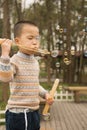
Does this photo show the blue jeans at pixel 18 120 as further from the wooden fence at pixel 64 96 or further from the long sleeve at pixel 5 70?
the wooden fence at pixel 64 96

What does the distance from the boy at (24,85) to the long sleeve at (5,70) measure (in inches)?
6.5

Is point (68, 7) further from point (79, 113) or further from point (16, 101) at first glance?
point (16, 101)

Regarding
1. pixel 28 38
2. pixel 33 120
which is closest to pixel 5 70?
pixel 28 38

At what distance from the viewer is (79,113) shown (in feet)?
40.4

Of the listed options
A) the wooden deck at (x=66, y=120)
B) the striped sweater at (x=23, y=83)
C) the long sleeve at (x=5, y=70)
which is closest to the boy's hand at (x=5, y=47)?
the long sleeve at (x=5, y=70)

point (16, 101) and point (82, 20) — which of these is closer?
point (16, 101)

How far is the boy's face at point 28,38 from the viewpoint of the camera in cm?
355

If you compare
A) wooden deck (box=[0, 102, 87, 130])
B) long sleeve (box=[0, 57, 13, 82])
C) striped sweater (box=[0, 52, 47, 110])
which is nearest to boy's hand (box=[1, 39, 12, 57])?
long sleeve (box=[0, 57, 13, 82])

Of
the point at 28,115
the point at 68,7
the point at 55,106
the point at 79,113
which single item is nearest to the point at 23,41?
the point at 28,115

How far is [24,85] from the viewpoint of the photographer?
3562 mm

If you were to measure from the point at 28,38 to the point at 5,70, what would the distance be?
471mm

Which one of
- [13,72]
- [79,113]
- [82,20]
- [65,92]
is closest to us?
[13,72]

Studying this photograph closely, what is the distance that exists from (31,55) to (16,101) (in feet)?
1.40

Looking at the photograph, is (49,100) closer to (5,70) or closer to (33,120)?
(33,120)
